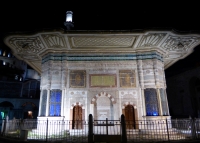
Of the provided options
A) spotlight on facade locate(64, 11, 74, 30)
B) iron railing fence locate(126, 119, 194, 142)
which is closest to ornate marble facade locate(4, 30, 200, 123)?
iron railing fence locate(126, 119, 194, 142)

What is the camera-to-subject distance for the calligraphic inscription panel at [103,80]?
9.46 meters

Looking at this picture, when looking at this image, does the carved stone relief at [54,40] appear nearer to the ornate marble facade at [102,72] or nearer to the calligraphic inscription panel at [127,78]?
the ornate marble facade at [102,72]

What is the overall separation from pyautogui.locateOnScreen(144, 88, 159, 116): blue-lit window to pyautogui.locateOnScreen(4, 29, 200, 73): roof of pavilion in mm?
2540

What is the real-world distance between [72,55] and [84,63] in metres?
0.90

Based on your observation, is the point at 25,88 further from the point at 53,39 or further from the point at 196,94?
the point at 196,94

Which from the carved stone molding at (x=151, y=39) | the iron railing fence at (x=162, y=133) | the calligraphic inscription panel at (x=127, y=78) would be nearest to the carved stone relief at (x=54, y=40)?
the calligraphic inscription panel at (x=127, y=78)

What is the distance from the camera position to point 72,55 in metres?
9.95

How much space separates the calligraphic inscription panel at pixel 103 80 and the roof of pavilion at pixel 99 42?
61.8 inches

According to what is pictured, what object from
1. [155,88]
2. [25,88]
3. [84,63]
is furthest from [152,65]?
[25,88]

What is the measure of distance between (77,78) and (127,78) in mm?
2924

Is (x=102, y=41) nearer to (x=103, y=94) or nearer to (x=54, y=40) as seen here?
(x=54, y=40)

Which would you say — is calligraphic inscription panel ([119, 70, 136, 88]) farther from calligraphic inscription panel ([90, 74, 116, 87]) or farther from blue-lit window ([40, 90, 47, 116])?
Result: blue-lit window ([40, 90, 47, 116])

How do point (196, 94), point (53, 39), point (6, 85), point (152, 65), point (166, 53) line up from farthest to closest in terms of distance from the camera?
point (6, 85) < point (196, 94) < point (166, 53) < point (152, 65) < point (53, 39)

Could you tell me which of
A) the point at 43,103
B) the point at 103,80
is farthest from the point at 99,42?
the point at 43,103
